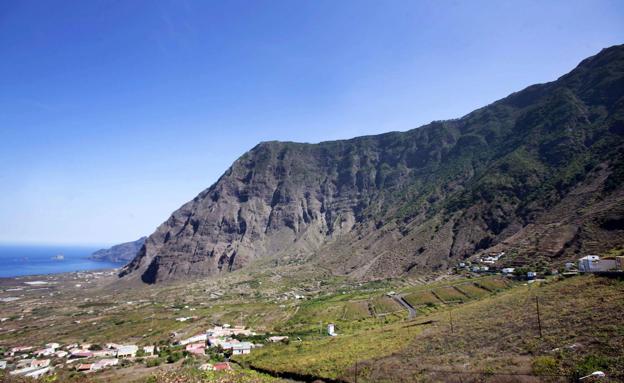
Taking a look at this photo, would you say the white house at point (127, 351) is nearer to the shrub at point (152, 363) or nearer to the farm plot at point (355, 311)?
the shrub at point (152, 363)

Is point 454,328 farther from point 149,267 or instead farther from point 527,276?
point 149,267

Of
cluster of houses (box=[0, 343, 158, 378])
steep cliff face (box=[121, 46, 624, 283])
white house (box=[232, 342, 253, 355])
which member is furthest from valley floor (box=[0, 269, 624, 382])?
steep cliff face (box=[121, 46, 624, 283])

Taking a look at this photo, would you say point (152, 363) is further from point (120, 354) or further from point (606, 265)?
point (606, 265)

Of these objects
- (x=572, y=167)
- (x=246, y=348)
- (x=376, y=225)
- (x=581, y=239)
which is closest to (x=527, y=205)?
(x=572, y=167)

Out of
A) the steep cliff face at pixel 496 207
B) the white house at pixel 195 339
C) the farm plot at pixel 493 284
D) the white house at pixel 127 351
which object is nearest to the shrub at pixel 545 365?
the farm plot at pixel 493 284

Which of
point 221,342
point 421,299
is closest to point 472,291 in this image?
point 421,299

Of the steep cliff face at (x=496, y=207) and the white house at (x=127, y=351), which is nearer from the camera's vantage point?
the white house at (x=127, y=351)

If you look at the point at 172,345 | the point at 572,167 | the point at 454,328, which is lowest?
the point at 172,345

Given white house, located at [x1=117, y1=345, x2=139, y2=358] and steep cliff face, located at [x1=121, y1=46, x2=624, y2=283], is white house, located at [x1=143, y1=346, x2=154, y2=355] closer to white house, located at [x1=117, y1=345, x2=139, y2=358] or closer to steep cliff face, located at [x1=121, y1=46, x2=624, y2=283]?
white house, located at [x1=117, y1=345, x2=139, y2=358]
